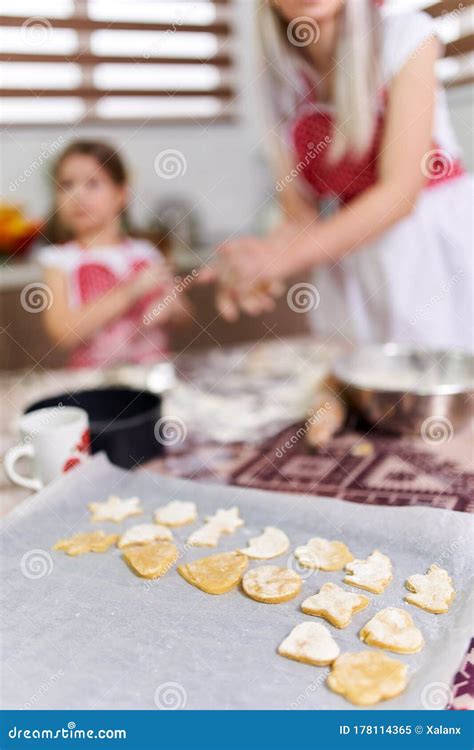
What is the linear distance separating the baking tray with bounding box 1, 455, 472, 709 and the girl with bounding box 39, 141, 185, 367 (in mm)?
1067

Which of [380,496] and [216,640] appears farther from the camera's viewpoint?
[380,496]

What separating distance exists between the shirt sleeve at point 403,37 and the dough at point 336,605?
931mm

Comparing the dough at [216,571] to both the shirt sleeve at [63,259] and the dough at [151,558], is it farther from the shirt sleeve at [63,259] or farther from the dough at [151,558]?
the shirt sleeve at [63,259]

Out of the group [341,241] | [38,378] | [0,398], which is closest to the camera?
[341,241]

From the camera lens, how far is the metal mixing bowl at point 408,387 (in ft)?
2.97

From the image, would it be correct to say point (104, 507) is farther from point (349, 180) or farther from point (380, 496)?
point (349, 180)

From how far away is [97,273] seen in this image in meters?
1.93

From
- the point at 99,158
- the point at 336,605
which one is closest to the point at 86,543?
the point at 336,605

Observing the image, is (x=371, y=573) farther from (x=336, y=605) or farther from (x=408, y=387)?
(x=408, y=387)

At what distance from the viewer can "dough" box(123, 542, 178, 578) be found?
2.18 feet

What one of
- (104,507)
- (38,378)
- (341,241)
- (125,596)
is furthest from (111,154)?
(125,596)

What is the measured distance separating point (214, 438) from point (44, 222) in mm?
1760

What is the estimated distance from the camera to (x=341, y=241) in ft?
3.79

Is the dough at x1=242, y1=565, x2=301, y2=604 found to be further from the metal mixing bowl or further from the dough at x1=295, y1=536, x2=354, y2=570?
the metal mixing bowl
